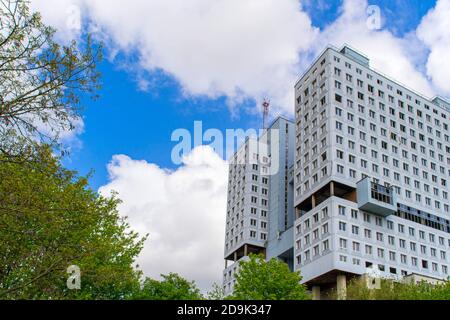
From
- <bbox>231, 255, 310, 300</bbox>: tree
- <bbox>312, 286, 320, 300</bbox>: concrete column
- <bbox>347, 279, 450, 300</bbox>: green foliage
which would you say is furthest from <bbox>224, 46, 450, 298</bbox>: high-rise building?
<bbox>231, 255, 310, 300</bbox>: tree

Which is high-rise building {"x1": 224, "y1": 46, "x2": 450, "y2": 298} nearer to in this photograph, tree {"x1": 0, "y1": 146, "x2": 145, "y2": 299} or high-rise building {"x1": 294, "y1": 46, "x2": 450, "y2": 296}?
high-rise building {"x1": 294, "y1": 46, "x2": 450, "y2": 296}

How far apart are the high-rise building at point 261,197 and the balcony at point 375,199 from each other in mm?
22385

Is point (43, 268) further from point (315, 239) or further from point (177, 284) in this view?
point (315, 239)

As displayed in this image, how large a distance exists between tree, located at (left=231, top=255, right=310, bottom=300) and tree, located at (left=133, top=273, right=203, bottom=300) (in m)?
4.20

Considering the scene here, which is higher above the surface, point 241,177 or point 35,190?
point 241,177

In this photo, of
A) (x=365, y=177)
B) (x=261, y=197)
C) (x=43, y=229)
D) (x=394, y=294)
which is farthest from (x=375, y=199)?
(x=43, y=229)

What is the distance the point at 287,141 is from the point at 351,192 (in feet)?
108

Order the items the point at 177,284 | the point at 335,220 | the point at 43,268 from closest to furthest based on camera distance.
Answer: the point at 43,268 → the point at 177,284 → the point at 335,220

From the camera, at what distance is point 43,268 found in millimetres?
18906

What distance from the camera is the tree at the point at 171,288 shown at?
39.8 meters

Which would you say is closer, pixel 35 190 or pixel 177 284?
pixel 35 190

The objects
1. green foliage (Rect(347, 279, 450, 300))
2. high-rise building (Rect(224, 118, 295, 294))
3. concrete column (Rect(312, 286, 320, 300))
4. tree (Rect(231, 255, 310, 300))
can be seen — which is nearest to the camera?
green foliage (Rect(347, 279, 450, 300))

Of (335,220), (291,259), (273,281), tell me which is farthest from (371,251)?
(273,281)

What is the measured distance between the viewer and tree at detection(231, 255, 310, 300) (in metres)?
38.2
